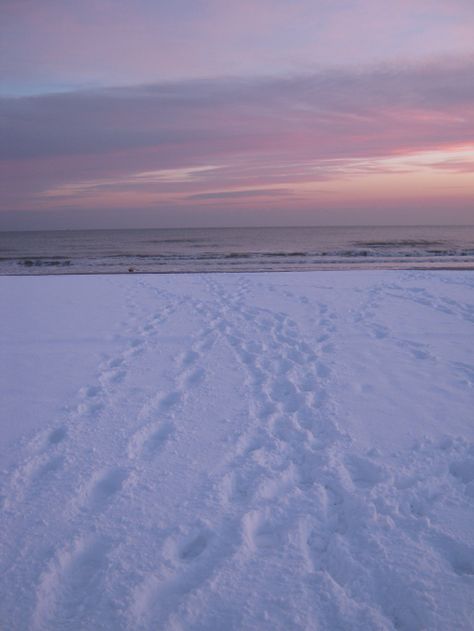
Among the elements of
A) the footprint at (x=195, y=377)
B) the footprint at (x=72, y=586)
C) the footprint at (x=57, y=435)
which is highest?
the footprint at (x=195, y=377)

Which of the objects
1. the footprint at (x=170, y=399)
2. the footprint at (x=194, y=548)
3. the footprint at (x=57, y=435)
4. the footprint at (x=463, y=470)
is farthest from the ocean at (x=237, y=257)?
the footprint at (x=194, y=548)

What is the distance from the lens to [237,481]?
2959mm

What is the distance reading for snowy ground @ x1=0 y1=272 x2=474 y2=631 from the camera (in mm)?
2096

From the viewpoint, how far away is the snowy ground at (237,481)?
82.5 inches

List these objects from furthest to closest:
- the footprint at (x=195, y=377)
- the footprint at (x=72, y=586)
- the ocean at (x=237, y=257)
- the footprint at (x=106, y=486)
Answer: the ocean at (x=237, y=257), the footprint at (x=195, y=377), the footprint at (x=106, y=486), the footprint at (x=72, y=586)

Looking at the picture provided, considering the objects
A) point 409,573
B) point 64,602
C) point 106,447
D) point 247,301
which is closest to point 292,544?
point 409,573

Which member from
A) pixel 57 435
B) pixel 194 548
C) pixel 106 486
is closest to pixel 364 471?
pixel 194 548

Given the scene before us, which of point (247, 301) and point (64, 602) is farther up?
point (247, 301)

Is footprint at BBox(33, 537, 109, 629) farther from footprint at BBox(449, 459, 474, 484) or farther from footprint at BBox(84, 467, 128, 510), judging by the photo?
footprint at BBox(449, 459, 474, 484)

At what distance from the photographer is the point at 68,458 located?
321cm

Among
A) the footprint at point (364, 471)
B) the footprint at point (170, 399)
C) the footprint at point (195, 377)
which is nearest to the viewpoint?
the footprint at point (364, 471)

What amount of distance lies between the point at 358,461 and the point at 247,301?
5772 mm

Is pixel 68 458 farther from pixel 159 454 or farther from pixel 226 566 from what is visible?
pixel 226 566

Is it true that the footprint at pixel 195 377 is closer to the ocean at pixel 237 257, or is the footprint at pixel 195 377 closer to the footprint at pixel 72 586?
the footprint at pixel 72 586
